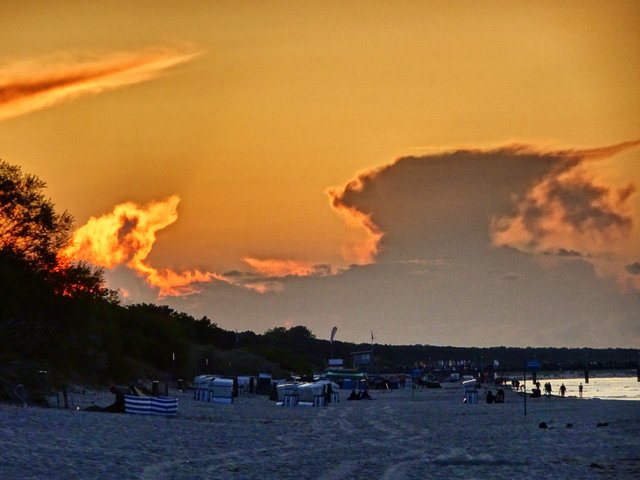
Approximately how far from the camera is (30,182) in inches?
2448

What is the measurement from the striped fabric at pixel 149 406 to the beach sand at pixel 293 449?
1.11 metres

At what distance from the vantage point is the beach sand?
2861 cm

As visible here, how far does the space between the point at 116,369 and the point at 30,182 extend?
34772 millimetres

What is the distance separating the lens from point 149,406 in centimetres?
5162

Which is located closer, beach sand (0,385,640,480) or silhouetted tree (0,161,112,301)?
beach sand (0,385,640,480)

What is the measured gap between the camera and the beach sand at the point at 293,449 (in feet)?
93.9

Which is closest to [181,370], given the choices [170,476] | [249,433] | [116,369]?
[116,369]

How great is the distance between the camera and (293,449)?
3769 cm

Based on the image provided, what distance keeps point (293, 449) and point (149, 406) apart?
52.3 ft

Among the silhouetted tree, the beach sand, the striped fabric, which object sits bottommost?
the beach sand

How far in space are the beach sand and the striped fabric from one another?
1.11 m

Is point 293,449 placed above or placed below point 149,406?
below

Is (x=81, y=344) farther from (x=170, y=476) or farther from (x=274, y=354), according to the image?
(x=274, y=354)

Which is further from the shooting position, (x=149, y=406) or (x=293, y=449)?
(x=149, y=406)
